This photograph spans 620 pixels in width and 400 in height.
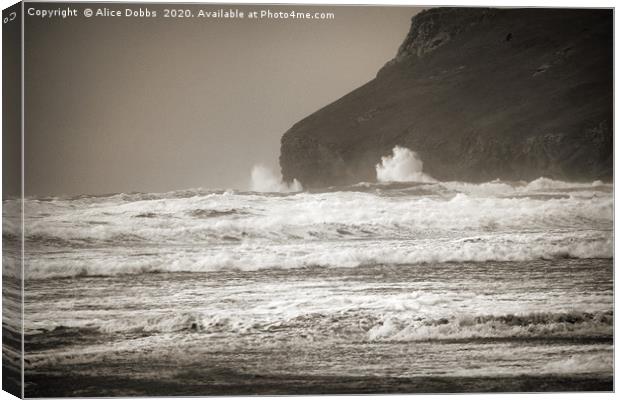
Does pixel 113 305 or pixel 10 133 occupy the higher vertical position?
pixel 10 133

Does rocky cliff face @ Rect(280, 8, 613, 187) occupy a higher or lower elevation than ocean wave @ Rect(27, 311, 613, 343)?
higher

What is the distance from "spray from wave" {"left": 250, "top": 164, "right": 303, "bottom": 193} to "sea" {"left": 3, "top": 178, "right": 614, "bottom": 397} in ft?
0.26

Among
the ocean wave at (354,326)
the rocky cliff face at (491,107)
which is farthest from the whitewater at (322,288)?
the rocky cliff face at (491,107)

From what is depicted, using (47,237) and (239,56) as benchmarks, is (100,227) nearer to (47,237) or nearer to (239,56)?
(47,237)

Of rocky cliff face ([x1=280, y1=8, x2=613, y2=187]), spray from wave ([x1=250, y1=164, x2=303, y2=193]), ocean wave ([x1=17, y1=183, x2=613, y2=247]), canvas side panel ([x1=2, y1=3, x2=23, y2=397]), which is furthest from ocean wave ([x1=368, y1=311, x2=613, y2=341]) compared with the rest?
canvas side panel ([x1=2, y1=3, x2=23, y2=397])

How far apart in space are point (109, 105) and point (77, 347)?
1.67 m

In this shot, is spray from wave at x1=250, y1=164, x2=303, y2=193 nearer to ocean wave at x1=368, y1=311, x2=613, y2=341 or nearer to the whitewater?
the whitewater

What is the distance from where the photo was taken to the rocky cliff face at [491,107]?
854 centimetres

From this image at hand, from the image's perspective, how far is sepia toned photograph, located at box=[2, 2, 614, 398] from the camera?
8.08m

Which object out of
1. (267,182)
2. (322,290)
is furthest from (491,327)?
(267,182)

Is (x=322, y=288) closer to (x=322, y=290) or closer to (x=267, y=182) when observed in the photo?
(x=322, y=290)

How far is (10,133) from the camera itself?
818cm

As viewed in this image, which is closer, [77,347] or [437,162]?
[77,347]

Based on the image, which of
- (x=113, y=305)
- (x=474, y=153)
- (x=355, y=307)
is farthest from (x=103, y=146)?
(x=474, y=153)
